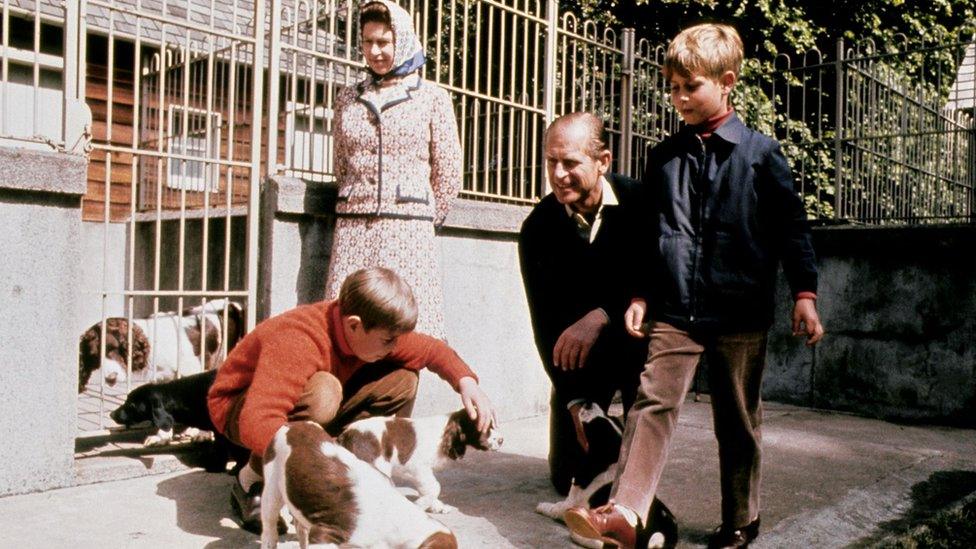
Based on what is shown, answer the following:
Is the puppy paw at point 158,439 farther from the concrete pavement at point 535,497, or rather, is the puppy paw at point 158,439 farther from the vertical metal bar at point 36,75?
the vertical metal bar at point 36,75

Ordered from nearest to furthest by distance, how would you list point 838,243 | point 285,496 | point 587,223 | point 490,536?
point 285,496 → point 490,536 → point 587,223 → point 838,243

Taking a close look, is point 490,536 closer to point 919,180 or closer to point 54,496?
point 54,496

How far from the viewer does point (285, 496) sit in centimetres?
253

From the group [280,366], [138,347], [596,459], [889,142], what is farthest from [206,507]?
[889,142]

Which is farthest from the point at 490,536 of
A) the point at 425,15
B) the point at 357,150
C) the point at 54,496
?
the point at 425,15

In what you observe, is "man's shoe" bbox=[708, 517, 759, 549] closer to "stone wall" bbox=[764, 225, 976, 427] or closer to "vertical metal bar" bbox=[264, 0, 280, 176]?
"vertical metal bar" bbox=[264, 0, 280, 176]

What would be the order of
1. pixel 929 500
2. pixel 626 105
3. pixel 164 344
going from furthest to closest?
pixel 626 105
pixel 164 344
pixel 929 500

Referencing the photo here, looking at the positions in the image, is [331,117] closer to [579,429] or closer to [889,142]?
[579,429]

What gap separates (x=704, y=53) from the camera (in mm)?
3080

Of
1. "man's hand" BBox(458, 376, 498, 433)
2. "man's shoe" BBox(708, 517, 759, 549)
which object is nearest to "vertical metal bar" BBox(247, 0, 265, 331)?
"man's hand" BBox(458, 376, 498, 433)

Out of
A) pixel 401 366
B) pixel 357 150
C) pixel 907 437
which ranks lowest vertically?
pixel 907 437

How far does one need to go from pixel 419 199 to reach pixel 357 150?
40 centimetres

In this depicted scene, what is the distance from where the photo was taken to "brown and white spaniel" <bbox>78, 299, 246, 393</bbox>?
470 centimetres

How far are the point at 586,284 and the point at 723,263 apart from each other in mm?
682
